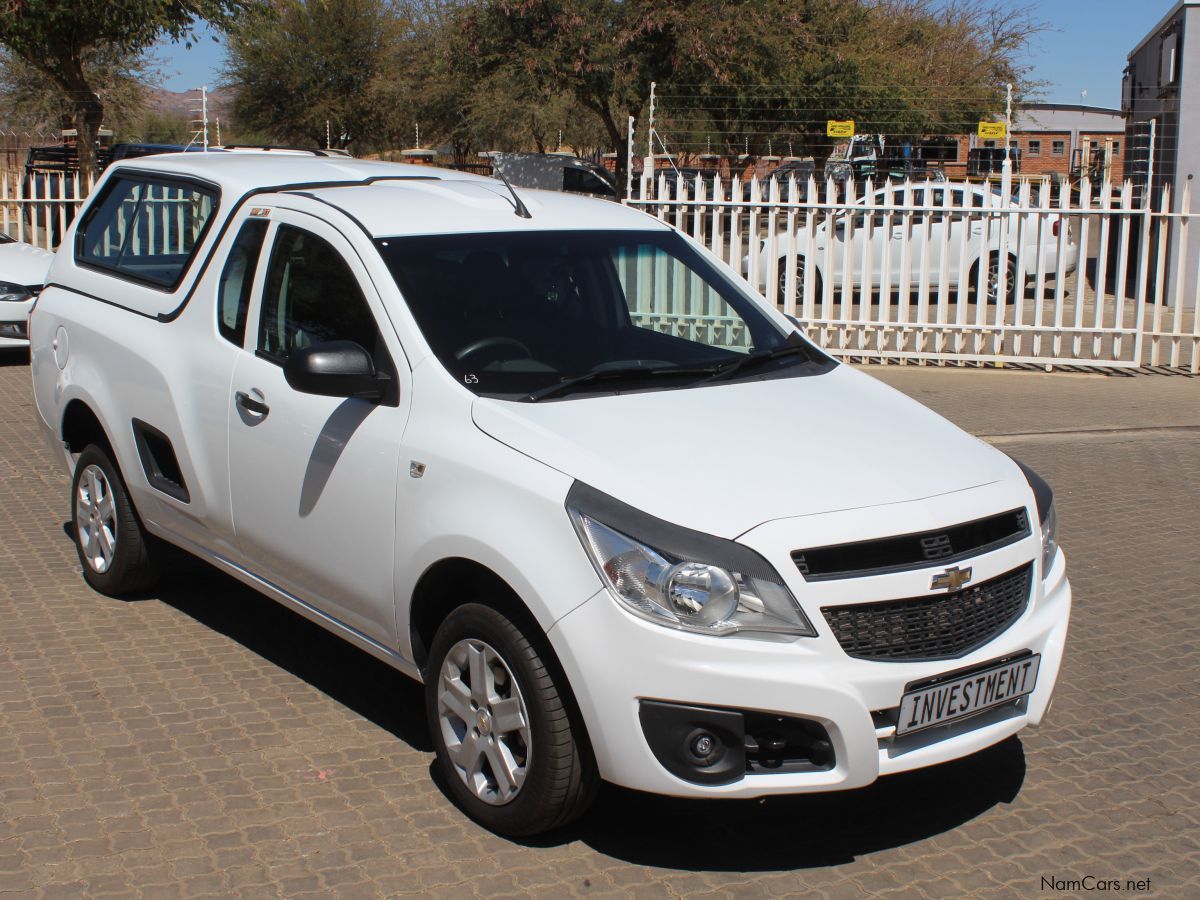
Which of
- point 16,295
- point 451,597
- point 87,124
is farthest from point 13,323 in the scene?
point 451,597

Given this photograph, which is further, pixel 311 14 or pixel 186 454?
pixel 311 14

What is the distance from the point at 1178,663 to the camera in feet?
18.0

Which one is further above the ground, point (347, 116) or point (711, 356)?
point (347, 116)

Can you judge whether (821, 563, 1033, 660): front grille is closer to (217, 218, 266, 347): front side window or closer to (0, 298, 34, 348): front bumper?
(217, 218, 266, 347): front side window

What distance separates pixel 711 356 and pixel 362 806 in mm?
1893

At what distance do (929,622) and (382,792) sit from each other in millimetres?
1776

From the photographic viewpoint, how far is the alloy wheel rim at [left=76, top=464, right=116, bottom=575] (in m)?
5.91

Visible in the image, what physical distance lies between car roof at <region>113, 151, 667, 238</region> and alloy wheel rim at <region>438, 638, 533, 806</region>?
152cm

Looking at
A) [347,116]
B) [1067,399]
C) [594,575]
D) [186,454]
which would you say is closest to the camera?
[594,575]

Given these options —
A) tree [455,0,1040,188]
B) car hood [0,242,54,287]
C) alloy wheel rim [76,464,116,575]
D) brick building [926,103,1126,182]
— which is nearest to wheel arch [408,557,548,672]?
alloy wheel rim [76,464,116,575]

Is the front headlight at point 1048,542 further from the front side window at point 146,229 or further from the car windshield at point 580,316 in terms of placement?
the front side window at point 146,229

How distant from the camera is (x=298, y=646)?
18.3 feet

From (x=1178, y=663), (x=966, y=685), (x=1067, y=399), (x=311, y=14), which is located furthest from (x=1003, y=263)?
(x=311, y=14)

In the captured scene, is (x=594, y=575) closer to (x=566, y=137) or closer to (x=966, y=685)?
(x=966, y=685)
